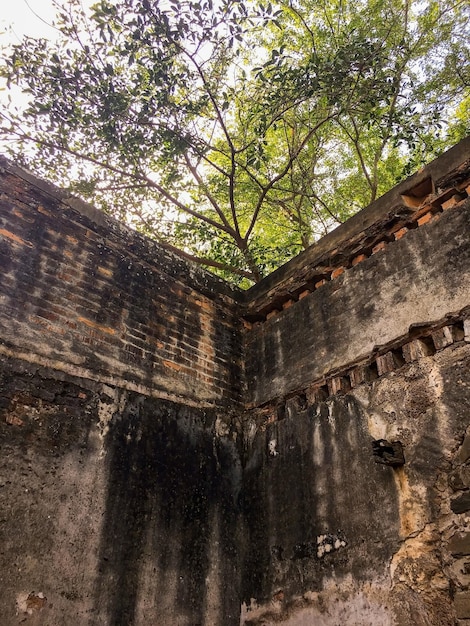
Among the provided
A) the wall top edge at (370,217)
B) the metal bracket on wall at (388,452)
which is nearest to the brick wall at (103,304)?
the wall top edge at (370,217)

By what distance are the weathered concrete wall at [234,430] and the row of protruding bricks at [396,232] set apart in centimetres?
2

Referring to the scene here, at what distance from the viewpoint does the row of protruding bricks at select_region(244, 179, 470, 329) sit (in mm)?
3893

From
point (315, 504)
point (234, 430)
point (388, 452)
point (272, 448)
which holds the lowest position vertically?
point (315, 504)

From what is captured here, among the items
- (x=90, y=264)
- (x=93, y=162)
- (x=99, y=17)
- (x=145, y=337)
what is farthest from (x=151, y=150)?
(x=145, y=337)

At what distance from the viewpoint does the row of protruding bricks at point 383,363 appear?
339cm

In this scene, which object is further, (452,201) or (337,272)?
(337,272)

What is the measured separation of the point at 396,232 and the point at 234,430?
242 centimetres

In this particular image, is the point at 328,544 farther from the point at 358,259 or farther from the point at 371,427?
the point at 358,259

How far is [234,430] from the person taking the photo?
4703mm

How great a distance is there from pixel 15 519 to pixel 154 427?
129cm

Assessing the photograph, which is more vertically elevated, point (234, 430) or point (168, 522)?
point (234, 430)

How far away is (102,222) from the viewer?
466 centimetres

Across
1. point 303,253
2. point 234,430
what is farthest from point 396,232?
point 234,430

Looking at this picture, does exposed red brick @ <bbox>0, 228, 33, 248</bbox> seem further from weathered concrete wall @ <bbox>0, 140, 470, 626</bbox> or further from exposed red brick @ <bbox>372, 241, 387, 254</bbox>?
exposed red brick @ <bbox>372, 241, 387, 254</bbox>
